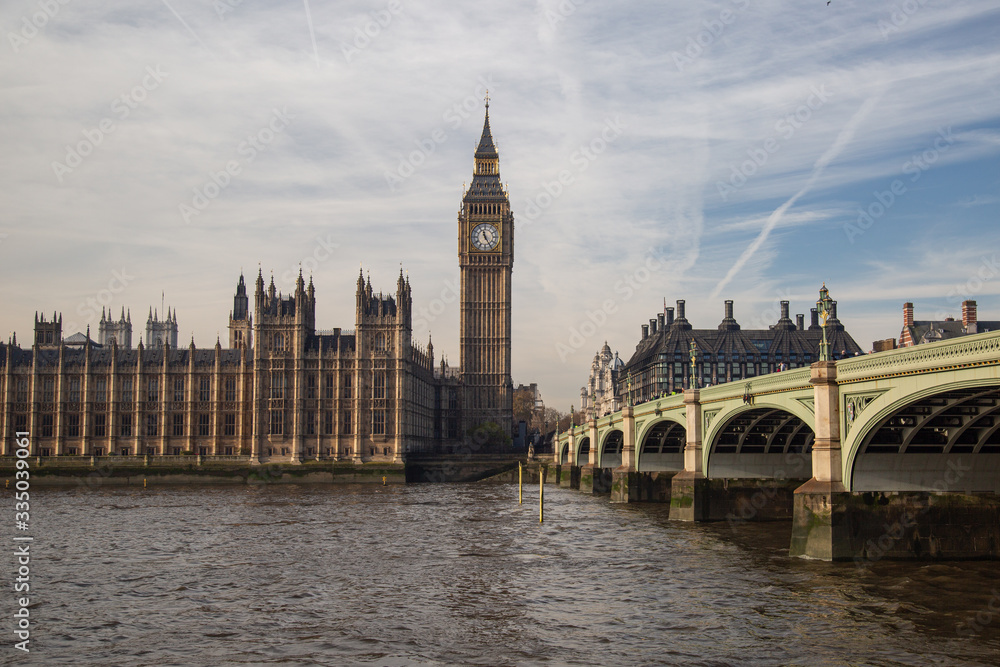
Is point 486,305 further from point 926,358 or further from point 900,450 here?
point 926,358

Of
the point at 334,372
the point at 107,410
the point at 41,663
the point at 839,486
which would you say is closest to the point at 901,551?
the point at 839,486

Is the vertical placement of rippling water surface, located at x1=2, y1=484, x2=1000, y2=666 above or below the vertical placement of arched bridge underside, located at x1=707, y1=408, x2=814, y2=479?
below

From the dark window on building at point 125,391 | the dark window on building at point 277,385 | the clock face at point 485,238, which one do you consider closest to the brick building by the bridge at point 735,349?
the clock face at point 485,238

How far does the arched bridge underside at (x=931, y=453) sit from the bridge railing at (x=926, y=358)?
2074 mm

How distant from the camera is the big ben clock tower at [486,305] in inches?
5940

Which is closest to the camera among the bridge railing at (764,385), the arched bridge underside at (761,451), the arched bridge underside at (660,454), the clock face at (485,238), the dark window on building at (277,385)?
the bridge railing at (764,385)

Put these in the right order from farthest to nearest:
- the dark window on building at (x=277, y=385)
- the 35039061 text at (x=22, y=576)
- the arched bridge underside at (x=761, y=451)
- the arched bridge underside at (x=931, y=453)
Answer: the dark window on building at (x=277, y=385) < the arched bridge underside at (x=761, y=451) < the arched bridge underside at (x=931, y=453) < the 35039061 text at (x=22, y=576)

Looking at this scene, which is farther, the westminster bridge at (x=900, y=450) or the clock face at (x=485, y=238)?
the clock face at (x=485, y=238)

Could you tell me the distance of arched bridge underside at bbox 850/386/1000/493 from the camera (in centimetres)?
3403

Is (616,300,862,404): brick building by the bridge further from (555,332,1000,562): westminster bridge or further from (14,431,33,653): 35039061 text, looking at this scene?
(555,332,1000,562): westminster bridge

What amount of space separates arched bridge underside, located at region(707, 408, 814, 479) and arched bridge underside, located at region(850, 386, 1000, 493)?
15.1 meters

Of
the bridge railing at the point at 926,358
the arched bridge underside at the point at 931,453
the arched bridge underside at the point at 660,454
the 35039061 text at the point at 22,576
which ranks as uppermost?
the bridge railing at the point at 926,358

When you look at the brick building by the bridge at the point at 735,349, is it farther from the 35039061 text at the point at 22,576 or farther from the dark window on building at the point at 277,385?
the 35039061 text at the point at 22,576

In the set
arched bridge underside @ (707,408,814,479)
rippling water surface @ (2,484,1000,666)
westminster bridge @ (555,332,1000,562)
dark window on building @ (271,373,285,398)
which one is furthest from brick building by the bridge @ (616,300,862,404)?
westminster bridge @ (555,332,1000,562)
